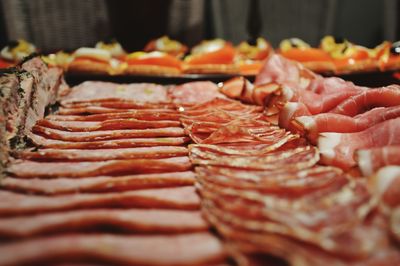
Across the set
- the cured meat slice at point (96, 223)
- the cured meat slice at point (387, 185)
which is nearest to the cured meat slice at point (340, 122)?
the cured meat slice at point (387, 185)

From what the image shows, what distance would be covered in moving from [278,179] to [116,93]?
6.38ft

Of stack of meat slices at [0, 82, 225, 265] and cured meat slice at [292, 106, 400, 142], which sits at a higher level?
cured meat slice at [292, 106, 400, 142]

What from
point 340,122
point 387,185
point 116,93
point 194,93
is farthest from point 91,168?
point 194,93

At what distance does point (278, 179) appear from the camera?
1473mm

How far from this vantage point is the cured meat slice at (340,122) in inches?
78.7

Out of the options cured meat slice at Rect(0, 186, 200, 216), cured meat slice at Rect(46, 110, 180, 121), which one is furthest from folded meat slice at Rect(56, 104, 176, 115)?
cured meat slice at Rect(0, 186, 200, 216)

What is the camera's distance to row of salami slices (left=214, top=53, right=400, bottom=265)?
1131 mm

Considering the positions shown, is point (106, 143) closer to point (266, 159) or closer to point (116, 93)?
point (266, 159)

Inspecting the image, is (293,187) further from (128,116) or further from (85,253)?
(128,116)

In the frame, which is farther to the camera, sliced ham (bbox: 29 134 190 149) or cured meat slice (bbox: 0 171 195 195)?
sliced ham (bbox: 29 134 190 149)

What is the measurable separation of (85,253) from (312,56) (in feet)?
12.1

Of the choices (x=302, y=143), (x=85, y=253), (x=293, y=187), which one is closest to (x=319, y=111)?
(x=302, y=143)

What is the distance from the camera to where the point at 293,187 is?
55.1 inches

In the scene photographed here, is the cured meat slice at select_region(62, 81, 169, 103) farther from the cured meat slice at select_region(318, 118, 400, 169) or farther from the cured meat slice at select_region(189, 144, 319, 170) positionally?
the cured meat slice at select_region(318, 118, 400, 169)
